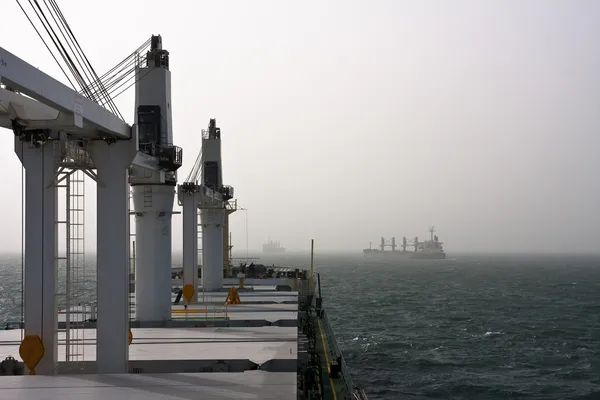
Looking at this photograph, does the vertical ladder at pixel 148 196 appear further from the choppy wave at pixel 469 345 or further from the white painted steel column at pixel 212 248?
the white painted steel column at pixel 212 248

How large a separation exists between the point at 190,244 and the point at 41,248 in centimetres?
1910

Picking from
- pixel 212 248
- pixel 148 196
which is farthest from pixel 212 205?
pixel 148 196

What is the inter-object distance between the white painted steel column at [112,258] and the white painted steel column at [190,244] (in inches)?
702

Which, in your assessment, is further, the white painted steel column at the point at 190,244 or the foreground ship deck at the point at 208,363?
the white painted steel column at the point at 190,244

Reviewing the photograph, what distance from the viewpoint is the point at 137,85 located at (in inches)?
1043

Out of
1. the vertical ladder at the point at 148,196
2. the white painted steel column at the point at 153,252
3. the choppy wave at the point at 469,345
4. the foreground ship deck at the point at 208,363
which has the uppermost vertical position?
the vertical ladder at the point at 148,196

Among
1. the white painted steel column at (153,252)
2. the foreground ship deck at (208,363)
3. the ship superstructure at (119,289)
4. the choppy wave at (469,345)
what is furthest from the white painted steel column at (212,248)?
the ship superstructure at (119,289)

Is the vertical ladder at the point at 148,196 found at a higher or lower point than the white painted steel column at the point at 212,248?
higher

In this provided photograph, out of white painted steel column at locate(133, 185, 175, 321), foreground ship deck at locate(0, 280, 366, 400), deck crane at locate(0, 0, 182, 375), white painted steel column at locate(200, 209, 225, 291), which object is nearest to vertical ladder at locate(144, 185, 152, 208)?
white painted steel column at locate(133, 185, 175, 321)

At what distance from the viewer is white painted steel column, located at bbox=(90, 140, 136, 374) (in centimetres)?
1673

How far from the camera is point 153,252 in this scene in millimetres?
26016

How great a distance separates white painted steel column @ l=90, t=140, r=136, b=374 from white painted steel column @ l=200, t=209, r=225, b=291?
26.7m

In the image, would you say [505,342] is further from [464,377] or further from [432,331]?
[464,377]

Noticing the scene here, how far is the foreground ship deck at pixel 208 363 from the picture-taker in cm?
1406
